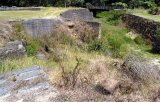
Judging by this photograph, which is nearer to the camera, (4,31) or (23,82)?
(23,82)

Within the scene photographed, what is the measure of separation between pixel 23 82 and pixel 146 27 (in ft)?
42.3

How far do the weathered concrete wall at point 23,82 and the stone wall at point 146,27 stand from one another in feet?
32.1

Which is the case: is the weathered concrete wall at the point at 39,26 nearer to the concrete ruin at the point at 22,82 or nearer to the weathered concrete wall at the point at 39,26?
the weathered concrete wall at the point at 39,26

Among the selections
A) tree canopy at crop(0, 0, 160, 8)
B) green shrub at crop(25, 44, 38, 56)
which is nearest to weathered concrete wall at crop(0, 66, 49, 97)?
green shrub at crop(25, 44, 38, 56)

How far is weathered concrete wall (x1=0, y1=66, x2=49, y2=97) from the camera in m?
3.24

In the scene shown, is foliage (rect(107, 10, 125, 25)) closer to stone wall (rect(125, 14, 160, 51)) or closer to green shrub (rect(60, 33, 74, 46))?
stone wall (rect(125, 14, 160, 51))

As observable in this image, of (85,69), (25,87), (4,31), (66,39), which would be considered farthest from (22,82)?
(66,39)

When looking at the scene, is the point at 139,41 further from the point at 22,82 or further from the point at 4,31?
the point at 22,82

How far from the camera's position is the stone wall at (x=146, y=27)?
1282cm

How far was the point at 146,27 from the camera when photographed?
47.7 feet

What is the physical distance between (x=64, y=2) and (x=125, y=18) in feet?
35.9

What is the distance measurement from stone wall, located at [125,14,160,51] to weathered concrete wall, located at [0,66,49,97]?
9.77 meters

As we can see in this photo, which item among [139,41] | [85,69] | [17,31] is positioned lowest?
[139,41]

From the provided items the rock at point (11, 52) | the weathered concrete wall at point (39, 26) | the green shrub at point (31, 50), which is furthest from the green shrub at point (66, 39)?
the rock at point (11, 52)
